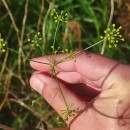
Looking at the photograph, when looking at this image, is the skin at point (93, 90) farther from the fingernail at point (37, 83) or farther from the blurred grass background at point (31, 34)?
the blurred grass background at point (31, 34)

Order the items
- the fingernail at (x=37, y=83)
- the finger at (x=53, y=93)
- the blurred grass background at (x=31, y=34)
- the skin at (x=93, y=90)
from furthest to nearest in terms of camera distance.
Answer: the blurred grass background at (x=31, y=34) < the fingernail at (x=37, y=83) < the finger at (x=53, y=93) < the skin at (x=93, y=90)

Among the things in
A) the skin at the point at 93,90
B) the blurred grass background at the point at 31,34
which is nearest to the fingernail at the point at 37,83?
the skin at the point at 93,90

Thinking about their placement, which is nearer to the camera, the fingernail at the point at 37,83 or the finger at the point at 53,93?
the finger at the point at 53,93

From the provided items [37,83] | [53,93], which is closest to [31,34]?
[37,83]

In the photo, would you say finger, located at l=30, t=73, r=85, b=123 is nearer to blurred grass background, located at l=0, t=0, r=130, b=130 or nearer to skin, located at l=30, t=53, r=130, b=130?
skin, located at l=30, t=53, r=130, b=130

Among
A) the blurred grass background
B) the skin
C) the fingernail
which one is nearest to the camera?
the skin

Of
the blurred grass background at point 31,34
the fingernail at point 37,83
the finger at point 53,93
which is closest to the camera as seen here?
the finger at point 53,93

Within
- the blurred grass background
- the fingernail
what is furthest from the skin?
the blurred grass background
